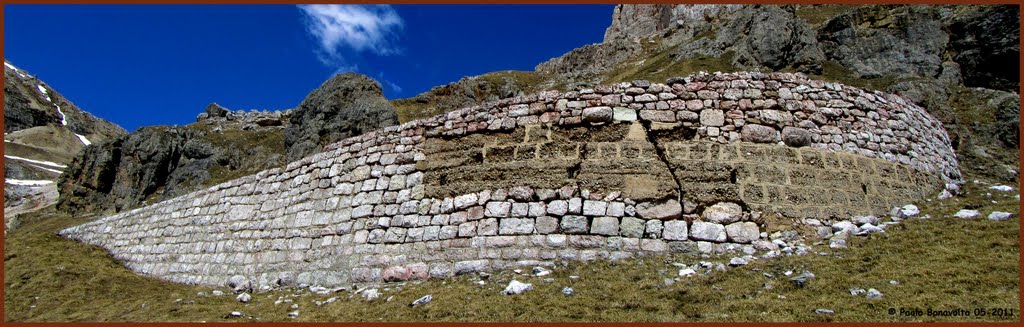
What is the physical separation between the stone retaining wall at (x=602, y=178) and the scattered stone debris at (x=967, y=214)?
1024 mm

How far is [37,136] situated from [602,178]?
137108 mm

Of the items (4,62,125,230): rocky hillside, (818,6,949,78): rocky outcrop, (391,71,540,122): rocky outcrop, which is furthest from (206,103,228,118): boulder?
(818,6,949,78): rocky outcrop

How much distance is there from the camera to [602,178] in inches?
394

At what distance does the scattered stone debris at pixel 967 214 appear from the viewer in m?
8.95

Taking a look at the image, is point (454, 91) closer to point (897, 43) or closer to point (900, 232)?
point (897, 43)

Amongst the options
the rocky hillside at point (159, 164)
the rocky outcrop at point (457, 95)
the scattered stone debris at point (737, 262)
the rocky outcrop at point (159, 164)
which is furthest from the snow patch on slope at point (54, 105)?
the scattered stone debris at point (737, 262)

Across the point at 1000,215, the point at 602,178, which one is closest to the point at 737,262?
the point at 602,178

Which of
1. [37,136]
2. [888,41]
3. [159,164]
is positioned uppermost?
[37,136]

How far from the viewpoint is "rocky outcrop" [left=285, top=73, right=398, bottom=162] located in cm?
3934

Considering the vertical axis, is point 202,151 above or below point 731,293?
above

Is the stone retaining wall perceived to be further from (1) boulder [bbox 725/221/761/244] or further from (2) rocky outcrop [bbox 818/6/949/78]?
(2) rocky outcrop [bbox 818/6/949/78]

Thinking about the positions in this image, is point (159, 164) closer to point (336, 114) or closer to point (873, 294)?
point (336, 114)

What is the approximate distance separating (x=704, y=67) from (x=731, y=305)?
45975 mm

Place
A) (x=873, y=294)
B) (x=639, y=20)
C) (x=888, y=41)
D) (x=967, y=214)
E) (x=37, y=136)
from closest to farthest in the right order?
(x=873, y=294)
(x=967, y=214)
(x=888, y=41)
(x=37, y=136)
(x=639, y=20)
